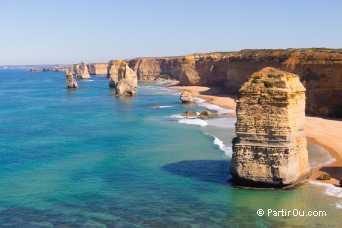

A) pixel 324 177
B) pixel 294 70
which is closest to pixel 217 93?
pixel 294 70

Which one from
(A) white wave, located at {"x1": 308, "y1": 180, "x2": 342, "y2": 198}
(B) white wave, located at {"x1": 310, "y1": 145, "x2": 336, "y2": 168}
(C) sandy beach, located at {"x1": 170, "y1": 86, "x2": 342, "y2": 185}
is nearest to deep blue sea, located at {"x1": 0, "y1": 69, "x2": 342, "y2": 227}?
(A) white wave, located at {"x1": 308, "y1": 180, "x2": 342, "y2": 198}

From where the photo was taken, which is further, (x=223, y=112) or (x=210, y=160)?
(x=223, y=112)

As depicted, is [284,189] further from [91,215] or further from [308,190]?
[91,215]

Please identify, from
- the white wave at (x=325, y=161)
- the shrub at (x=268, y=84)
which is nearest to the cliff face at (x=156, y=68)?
the white wave at (x=325, y=161)

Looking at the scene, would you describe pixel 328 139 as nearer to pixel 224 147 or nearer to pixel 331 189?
pixel 224 147

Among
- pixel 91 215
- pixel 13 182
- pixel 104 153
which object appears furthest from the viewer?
pixel 104 153

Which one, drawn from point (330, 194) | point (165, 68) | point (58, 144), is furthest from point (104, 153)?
point (165, 68)
